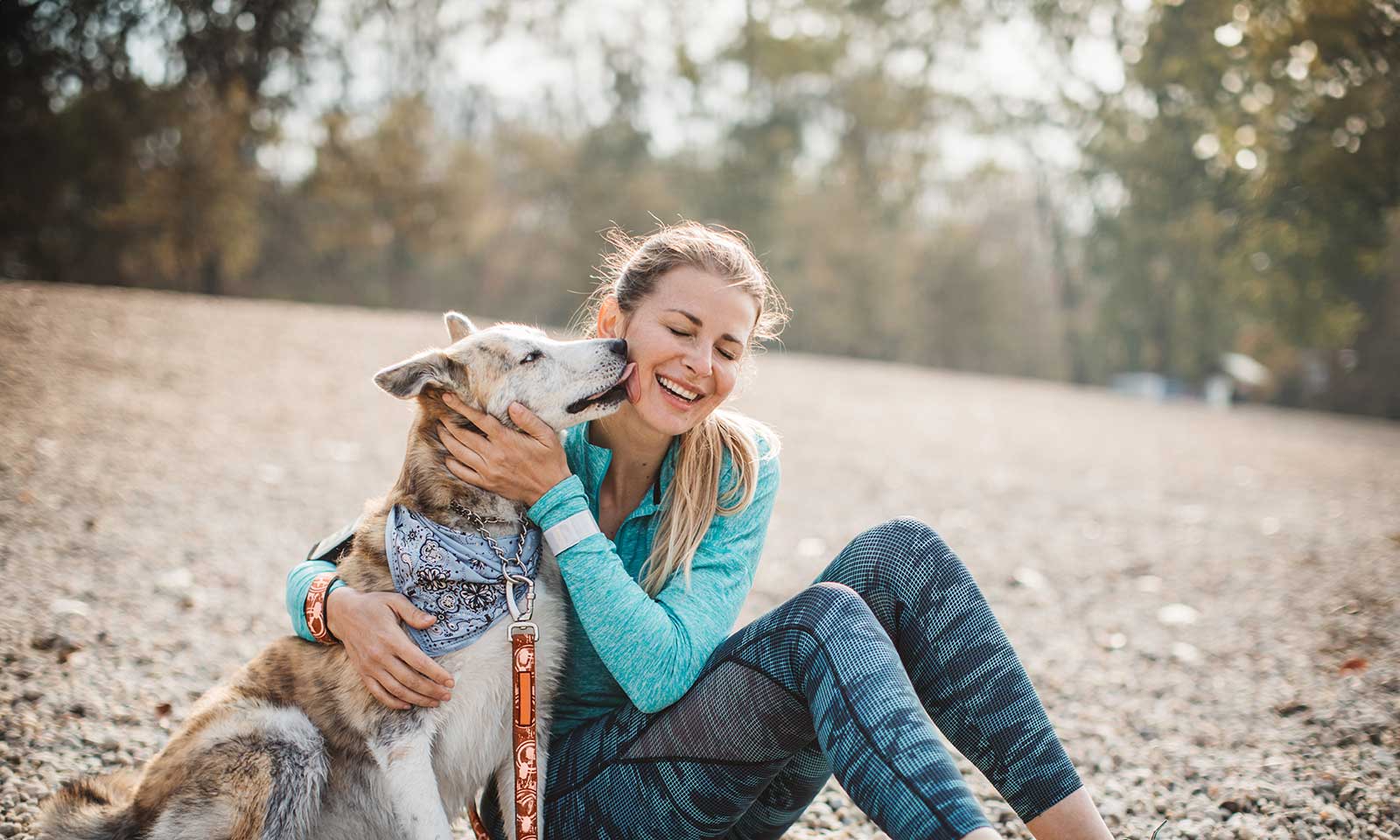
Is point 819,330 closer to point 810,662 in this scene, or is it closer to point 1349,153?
point 1349,153

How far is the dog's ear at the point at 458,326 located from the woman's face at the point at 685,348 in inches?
30.2

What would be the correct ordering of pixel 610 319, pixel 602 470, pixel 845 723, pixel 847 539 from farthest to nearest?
pixel 847 539 < pixel 610 319 < pixel 602 470 < pixel 845 723

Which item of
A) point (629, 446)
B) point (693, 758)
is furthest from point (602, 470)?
point (693, 758)

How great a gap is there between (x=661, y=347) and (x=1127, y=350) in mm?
28386

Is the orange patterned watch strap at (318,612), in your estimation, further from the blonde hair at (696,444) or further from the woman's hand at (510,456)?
the blonde hair at (696,444)

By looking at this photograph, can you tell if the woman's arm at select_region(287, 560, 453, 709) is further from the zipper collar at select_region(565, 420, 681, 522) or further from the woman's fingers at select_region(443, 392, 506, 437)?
the zipper collar at select_region(565, 420, 681, 522)

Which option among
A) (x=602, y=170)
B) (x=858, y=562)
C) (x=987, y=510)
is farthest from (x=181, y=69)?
(x=858, y=562)

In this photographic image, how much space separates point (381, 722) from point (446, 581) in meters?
0.37

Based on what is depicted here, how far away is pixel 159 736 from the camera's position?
3486 mm

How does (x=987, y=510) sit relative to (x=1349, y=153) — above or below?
below

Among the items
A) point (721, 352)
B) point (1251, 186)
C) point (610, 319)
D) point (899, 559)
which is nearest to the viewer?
point (899, 559)

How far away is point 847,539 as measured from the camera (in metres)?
7.05

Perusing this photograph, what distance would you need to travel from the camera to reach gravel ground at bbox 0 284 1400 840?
3531mm

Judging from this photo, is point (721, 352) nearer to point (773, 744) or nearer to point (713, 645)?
point (713, 645)
